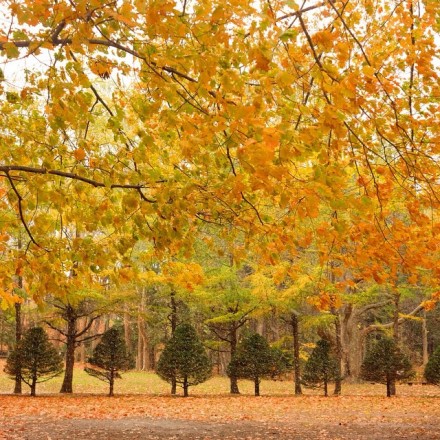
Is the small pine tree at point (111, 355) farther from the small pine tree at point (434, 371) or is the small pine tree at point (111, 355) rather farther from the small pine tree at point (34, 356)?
the small pine tree at point (434, 371)

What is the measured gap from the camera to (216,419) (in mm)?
11031

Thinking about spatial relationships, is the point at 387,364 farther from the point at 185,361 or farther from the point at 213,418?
the point at 213,418

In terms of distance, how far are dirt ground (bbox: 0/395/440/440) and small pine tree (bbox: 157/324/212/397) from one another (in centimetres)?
207

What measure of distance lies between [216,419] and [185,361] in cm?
669

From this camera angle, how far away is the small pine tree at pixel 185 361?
A: 17.6 m

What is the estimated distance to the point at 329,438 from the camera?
836cm

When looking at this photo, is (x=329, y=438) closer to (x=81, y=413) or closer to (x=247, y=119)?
(x=81, y=413)

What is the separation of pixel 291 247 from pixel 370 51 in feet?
8.54

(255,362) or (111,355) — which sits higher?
(111,355)

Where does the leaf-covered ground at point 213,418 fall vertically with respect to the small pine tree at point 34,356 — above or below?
below

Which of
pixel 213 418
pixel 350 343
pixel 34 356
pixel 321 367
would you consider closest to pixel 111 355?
pixel 34 356

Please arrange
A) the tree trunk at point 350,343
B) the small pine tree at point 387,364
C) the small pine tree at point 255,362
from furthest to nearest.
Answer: the tree trunk at point 350,343 < the small pine tree at point 255,362 < the small pine tree at point 387,364

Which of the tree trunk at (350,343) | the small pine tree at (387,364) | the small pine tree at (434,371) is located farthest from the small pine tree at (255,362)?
the tree trunk at (350,343)

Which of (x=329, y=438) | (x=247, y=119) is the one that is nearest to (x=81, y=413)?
(x=329, y=438)
